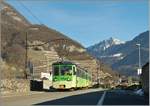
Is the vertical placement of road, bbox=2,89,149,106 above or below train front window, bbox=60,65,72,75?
below

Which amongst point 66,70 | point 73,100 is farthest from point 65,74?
point 73,100

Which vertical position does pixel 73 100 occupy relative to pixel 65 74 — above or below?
below

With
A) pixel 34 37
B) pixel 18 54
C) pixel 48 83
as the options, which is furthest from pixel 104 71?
pixel 48 83

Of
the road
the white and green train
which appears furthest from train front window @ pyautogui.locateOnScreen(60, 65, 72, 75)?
the road

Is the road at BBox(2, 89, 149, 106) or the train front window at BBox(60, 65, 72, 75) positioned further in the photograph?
the train front window at BBox(60, 65, 72, 75)

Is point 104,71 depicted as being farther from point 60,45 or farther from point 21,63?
point 21,63

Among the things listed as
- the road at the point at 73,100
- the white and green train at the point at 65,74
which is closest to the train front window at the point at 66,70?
the white and green train at the point at 65,74

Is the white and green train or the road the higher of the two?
the white and green train

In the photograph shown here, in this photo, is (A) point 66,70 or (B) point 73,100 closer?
(B) point 73,100

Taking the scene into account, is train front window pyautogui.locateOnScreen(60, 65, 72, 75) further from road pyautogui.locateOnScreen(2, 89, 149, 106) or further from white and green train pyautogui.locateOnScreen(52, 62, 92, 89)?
road pyautogui.locateOnScreen(2, 89, 149, 106)

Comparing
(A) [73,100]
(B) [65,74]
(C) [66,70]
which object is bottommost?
(A) [73,100]

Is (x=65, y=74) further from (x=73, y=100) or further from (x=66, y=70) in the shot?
(x=73, y=100)

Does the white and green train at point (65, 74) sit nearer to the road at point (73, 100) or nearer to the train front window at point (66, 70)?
the train front window at point (66, 70)

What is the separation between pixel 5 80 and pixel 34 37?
149596 millimetres
